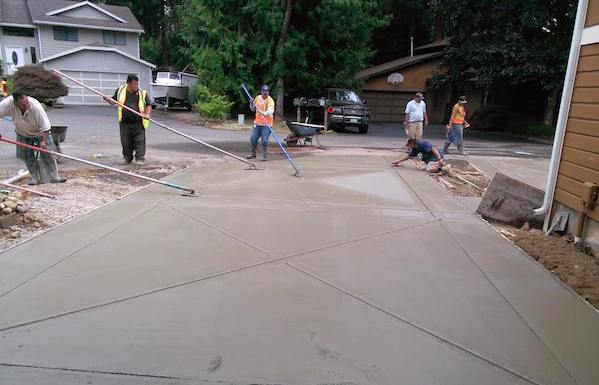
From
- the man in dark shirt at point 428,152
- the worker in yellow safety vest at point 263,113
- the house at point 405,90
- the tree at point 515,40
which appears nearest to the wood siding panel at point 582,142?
the man in dark shirt at point 428,152

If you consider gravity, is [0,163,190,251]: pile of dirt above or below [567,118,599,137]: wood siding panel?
below

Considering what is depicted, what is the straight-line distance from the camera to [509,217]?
689 cm

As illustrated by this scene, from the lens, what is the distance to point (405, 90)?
30188 millimetres

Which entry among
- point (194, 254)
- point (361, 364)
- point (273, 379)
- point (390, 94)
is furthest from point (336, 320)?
point (390, 94)

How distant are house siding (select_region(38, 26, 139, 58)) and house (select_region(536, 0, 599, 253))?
33900 mm

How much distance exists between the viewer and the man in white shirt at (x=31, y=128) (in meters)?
6.82

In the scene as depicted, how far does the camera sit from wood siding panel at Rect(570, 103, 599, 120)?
557 centimetres

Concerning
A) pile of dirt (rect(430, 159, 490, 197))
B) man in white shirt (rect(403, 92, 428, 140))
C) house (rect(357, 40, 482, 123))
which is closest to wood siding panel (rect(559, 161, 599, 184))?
pile of dirt (rect(430, 159, 490, 197))

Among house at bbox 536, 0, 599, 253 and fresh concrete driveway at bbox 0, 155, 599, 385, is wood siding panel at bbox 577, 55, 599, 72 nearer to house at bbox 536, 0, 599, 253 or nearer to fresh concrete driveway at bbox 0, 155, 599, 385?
house at bbox 536, 0, 599, 253

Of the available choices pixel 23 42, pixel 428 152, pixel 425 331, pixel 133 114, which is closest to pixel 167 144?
pixel 133 114

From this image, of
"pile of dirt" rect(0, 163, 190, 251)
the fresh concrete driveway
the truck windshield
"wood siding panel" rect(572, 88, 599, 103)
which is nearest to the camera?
the fresh concrete driveway

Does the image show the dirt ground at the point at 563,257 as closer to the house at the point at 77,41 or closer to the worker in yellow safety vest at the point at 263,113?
the worker in yellow safety vest at the point at 263,113

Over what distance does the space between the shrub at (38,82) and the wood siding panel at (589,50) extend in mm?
11402

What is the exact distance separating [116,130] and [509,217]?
13.8 meters
